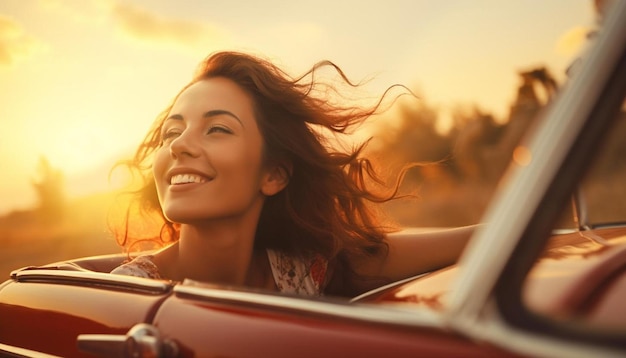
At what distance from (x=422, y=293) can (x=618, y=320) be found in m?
0.50

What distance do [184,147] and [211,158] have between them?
99mm

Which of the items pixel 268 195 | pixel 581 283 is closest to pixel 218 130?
pixel 268 195

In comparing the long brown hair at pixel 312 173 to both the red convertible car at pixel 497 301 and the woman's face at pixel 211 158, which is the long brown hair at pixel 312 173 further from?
the red convertible car at pixel 497 301

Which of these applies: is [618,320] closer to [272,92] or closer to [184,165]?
[184,165]

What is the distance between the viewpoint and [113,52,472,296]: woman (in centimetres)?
241

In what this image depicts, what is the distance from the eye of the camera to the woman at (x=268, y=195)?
241 centimetres

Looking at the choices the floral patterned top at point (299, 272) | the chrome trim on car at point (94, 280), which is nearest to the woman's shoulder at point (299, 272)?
the floral patterned top at point (299, 272)

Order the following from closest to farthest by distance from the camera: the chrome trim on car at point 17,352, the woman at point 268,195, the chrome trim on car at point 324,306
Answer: the chrome trim on car at point 324,306 → the chrome trim on car at point 17,352 → the woman at point 268,195

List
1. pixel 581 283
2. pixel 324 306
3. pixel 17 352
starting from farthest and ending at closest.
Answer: pixel 17 352, pixel 324 306, pixel 581 283

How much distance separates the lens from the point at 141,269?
2363 mm

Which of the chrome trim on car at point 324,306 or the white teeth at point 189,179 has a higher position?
the white teeth at point 189,179

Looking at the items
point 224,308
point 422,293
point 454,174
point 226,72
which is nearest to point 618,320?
point 422,293

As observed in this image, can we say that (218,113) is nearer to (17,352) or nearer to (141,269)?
(141,269)

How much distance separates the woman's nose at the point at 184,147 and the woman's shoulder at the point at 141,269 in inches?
15.3
